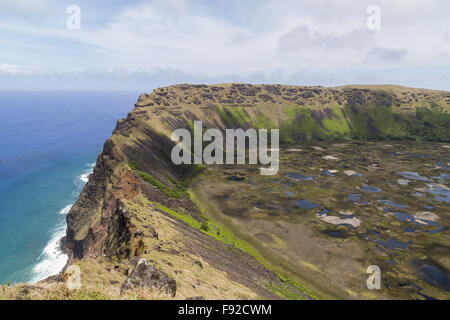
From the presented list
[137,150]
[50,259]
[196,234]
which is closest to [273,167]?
[137,150]

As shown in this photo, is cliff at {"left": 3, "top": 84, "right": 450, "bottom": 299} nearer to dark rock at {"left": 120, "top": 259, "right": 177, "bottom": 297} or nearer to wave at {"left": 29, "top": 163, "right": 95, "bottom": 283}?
dark rock at {"left": 120, "top": 259, "right": 177, "bottom": 297}

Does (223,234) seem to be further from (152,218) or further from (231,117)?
(231,117)

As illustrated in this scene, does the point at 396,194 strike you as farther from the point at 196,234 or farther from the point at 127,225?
the point at 127,225

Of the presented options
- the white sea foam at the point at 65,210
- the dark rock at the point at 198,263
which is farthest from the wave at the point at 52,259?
the dark rock at the point at 198,263

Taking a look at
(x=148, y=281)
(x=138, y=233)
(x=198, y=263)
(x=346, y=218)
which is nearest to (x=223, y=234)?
(x=198, y=263)

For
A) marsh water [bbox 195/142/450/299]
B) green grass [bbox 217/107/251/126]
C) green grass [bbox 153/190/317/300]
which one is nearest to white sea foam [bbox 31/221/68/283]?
green grass [bbox 153/190/317/300]

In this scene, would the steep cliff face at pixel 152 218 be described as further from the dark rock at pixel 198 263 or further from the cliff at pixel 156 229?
the cliff at pixel 156 229
